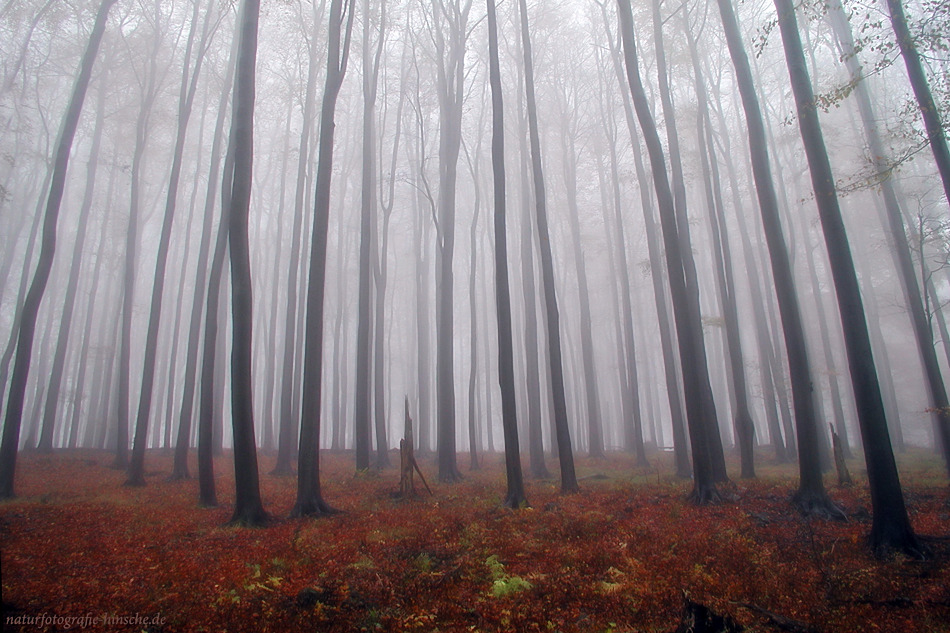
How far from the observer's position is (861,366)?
21.9 ft

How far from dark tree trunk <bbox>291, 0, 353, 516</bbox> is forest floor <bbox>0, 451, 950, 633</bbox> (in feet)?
2.01

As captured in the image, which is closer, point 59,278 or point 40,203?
point 40,203

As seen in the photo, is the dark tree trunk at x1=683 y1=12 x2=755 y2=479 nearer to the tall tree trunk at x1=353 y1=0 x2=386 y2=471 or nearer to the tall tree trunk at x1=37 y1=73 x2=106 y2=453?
the tall tree trunk at x1=353 y1=0 x2=386 y2=471

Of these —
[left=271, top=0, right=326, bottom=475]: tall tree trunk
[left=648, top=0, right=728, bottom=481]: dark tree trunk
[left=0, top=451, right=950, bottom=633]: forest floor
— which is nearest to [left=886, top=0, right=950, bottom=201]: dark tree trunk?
[left=648, top=0, right=728, bottom=481]: dark tree trunk

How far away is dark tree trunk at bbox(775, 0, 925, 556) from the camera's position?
20.2 ft

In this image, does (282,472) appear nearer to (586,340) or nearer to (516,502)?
(516,502)

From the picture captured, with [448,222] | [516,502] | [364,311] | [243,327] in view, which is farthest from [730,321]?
[243,327]

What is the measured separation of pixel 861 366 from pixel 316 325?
996cm

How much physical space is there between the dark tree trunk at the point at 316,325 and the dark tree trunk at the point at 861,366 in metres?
8.91

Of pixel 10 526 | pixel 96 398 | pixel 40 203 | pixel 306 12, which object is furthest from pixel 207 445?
pixel 96 398

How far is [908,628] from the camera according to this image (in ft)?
13.9

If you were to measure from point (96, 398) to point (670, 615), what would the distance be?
35278 millimetres

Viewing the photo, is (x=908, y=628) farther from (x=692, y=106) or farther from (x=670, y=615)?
(x=692, y=106)

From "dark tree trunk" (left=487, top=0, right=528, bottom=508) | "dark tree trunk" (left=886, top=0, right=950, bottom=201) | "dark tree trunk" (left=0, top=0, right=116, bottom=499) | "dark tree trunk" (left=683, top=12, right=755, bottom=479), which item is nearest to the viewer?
"dark tree trunk" (left=886, top=0, right=950, bottom=201)
